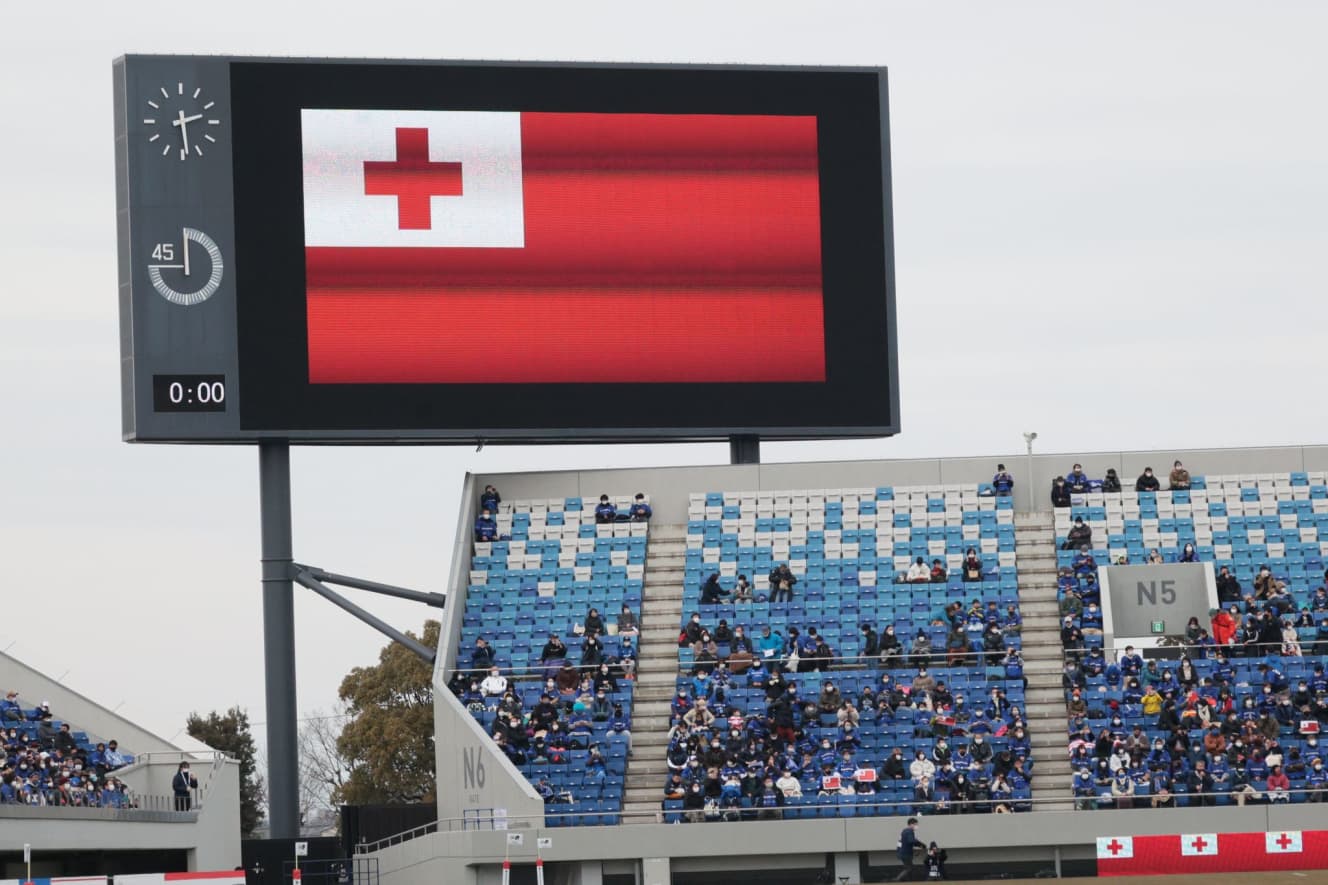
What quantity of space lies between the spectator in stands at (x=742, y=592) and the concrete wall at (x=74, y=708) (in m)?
8.99

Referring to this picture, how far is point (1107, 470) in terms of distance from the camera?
39469mm

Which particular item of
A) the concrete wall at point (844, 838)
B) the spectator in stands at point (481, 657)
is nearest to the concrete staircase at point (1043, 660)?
the concrete wall at point (844, 838)

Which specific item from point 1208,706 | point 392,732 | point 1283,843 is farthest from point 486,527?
point 392,732

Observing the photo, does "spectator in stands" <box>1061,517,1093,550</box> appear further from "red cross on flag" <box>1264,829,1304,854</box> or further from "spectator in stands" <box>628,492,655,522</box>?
"red cross on flag" <box>1264,829,1304,854</box>

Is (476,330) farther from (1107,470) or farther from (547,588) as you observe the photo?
(1107,470)

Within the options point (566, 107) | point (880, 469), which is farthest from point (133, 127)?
point (880, 469)

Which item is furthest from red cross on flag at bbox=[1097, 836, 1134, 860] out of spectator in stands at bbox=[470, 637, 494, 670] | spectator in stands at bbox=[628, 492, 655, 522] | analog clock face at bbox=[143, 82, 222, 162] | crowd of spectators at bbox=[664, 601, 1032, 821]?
analog clock face at bbox=[143, 82, 222, 162]

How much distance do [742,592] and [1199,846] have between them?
29.9ft

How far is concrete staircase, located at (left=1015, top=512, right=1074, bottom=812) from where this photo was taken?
3384 centimetres

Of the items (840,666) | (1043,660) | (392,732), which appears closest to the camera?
(840,666)

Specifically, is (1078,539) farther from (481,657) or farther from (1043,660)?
(481,657)

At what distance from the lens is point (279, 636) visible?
3712 cm

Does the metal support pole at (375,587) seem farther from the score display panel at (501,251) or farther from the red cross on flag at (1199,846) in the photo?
the red cross on flag at (1199,846)

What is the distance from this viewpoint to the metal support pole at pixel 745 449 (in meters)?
38.3
